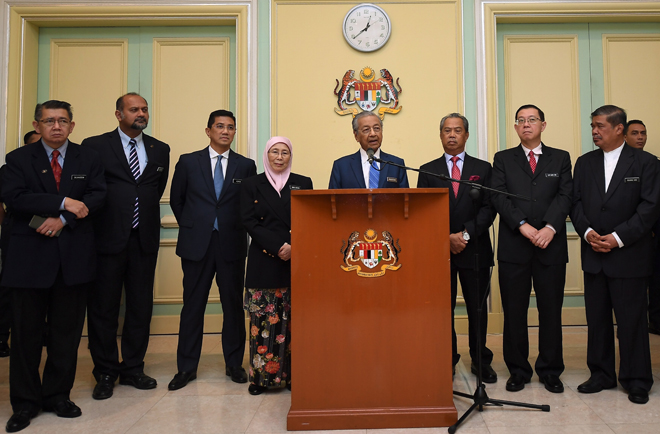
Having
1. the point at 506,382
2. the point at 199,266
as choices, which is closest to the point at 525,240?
the point at 506,382

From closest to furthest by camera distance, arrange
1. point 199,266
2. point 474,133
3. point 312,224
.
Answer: point 312,224
point 199,266
point 474,133

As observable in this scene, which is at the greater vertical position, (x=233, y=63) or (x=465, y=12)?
(x=465, y=12)

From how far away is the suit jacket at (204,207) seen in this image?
327 centimetres

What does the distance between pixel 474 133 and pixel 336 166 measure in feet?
6.61

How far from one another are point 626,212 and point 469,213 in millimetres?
895

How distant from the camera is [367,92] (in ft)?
15.5

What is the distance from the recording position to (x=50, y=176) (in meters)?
2.72

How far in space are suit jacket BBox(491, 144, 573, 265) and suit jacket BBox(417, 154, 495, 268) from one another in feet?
0.24

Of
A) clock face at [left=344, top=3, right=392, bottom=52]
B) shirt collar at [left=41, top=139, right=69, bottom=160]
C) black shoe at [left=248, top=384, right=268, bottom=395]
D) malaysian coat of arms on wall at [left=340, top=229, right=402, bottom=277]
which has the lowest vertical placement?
black shoe at [left=248, top=384, right=268, bottom=395]

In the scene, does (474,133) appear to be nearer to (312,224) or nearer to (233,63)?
(233,63)

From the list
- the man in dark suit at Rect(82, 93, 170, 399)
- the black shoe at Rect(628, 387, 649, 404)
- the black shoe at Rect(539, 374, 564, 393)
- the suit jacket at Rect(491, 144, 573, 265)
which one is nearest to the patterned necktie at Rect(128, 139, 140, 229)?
the man in dark suit at Rect(82, 93, 170, 399)

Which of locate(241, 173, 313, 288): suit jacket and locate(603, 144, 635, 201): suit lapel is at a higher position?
locate(603, 144, 635, 201): suit lapel

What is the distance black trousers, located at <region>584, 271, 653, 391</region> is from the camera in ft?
9.48

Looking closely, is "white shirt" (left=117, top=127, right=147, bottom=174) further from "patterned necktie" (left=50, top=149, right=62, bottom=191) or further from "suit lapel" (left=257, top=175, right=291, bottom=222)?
"suit lapel" (left=257, top=175, right=291, bottom=222)
